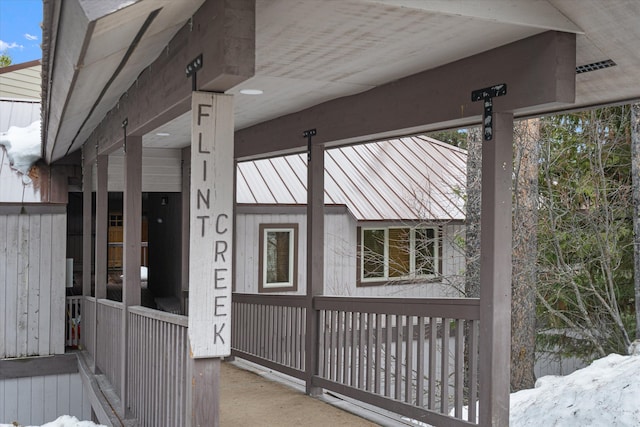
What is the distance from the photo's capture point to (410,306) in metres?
5.32

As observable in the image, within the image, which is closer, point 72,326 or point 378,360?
point 378,360

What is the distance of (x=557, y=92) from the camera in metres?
3.79

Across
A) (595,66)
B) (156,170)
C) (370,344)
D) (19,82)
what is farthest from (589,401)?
(19,82)

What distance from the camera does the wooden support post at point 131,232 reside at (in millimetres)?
Answer: 5758

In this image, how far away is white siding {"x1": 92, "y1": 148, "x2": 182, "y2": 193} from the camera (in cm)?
1037

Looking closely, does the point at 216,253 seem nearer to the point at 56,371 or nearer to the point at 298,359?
the point at 298,359

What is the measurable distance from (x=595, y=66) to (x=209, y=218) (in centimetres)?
273

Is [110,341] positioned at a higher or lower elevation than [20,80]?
lower

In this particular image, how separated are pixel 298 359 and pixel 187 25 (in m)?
4.42

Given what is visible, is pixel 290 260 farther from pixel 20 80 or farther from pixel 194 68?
pixel 20 80

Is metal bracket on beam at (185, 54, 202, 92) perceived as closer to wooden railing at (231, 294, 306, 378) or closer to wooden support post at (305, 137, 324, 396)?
wooden support post at (305, 137, 324, 396)

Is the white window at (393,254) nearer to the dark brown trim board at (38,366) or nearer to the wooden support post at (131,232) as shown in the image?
the dark brown trim board at (38,366)

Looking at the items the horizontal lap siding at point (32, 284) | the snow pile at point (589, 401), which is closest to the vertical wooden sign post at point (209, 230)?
the snow pile at point (589, 401)

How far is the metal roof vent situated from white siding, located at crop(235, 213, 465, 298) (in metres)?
6.62
